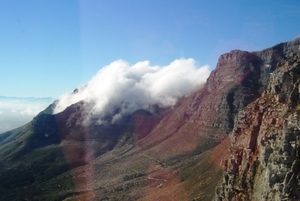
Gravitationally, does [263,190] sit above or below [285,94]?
below

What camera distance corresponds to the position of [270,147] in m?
73.2

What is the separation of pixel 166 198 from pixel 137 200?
1953cm

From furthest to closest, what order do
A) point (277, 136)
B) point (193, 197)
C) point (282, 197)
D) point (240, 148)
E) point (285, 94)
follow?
1. point (193, 197)
2. point (240, 148)
3. point (285, 94)
4. point (277, 136)
5. point (282, 197)

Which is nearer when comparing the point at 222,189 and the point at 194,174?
the point at 222,189

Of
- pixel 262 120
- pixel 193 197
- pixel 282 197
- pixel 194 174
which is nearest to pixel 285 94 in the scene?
pixel 262 120

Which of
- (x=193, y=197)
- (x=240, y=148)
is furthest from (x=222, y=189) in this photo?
(x=193, y=197)

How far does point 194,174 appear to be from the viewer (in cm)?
18125

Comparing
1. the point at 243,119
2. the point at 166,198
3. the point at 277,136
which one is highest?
the point at 243,119

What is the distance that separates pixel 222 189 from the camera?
9062cm

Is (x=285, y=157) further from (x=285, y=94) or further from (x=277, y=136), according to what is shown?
(x=285, y=94)

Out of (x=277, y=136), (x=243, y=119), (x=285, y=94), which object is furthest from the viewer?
(x=243, y=119)

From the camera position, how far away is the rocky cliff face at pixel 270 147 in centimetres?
6569

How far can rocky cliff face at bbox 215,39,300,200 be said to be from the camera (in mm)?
65688

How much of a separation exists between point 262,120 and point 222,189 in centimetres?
2124
